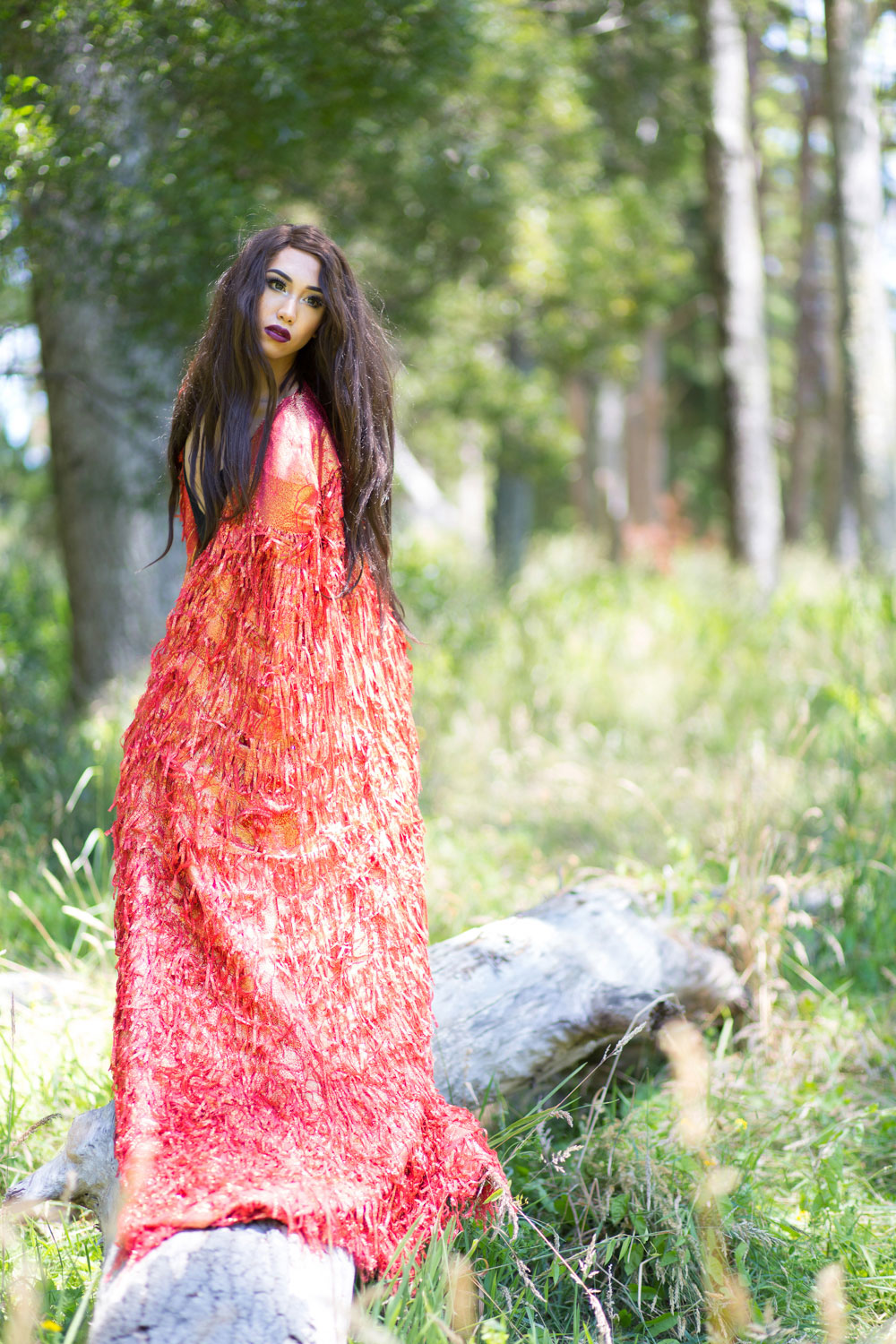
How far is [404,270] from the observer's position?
284 inches

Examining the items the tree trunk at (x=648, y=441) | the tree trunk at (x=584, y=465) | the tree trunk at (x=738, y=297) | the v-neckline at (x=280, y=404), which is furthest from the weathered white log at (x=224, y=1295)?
the tree trunk at (x=648, y=441)

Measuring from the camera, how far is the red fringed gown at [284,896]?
6.50ft

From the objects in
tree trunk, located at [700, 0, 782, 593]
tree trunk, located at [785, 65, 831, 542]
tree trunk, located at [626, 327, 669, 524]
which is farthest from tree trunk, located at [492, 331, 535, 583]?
tree trunk, located at [785, 65, 831, 542]

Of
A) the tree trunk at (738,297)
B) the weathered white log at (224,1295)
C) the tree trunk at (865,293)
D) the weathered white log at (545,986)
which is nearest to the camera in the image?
the weathered white log at (224,1295)

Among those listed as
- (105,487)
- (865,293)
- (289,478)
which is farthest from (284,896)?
(865,293)

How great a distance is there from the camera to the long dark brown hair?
212 centimetres

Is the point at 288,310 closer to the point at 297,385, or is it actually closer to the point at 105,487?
the point at 297,385

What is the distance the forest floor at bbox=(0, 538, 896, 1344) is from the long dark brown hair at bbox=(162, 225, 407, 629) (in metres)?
0.90

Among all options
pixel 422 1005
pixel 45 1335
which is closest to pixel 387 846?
pixel 422 1005

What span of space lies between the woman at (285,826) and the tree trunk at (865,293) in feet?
20.4

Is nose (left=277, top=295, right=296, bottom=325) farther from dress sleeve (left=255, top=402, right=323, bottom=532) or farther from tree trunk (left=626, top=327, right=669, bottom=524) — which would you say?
tree trunk (left=626, top=327, right=669, bottom=524)

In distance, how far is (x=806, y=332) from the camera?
16609mm

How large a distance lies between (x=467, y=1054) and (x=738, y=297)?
6994mm

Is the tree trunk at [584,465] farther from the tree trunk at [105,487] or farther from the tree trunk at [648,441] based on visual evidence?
the tree trunk at [105,487]
